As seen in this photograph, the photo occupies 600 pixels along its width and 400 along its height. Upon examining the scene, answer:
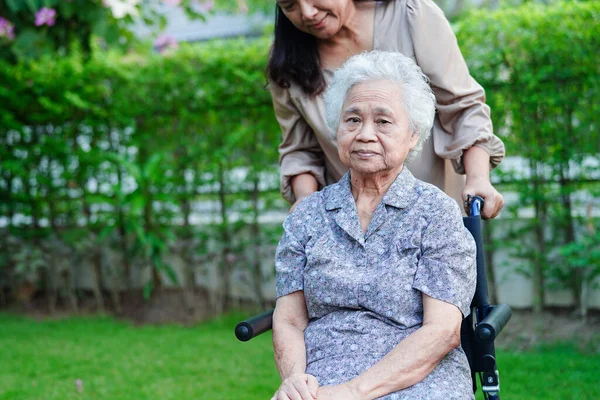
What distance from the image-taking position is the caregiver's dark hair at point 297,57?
2.80m

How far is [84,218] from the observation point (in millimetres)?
6457

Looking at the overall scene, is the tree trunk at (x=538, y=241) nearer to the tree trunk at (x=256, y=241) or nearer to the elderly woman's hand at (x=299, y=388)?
the tree trunk at (x=256, y=241)

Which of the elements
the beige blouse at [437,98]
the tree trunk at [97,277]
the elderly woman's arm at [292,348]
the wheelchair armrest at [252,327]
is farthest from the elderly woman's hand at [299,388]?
the tree trunk at [97,277]

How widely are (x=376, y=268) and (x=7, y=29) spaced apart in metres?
5.00

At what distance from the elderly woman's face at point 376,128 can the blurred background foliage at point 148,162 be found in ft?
9.81

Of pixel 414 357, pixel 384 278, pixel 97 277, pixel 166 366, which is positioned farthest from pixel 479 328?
pixel 97 277

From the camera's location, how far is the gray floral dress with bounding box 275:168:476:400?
2189 millimetres

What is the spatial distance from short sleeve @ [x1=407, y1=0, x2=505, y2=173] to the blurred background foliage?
99.5 inches

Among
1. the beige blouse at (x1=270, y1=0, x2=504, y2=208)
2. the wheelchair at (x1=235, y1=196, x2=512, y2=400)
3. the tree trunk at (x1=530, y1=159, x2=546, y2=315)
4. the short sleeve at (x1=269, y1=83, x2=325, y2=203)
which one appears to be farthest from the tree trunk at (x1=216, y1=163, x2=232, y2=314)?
the wheelchair at (x1=235, y1=196, x2=512, y2=400)

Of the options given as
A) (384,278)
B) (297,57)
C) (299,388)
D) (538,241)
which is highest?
(297,57)

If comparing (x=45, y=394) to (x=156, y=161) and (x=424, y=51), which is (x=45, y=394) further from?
(x=424, y=51)

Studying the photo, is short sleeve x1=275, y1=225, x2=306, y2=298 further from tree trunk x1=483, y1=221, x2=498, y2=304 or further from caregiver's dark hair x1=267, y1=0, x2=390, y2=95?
tree trunk x1=483, y1=221, x2=498, y2=304

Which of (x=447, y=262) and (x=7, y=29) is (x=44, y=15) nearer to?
(x=7, y=29)

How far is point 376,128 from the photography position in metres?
2.30
